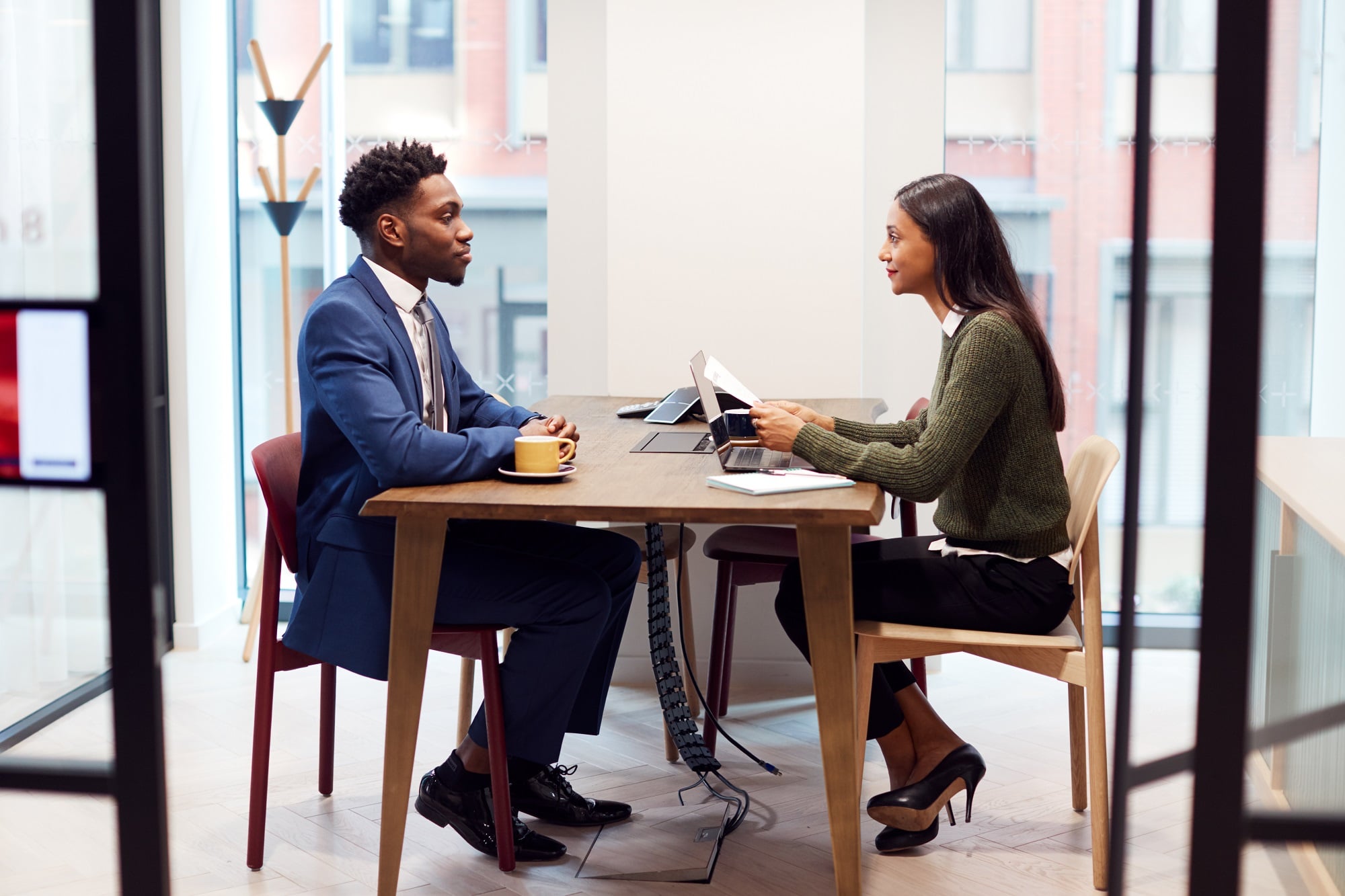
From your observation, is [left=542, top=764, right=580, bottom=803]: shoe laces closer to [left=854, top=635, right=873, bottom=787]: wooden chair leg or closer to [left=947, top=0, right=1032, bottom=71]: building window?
[left=854, top=635, right=873, bottom=787]: wooden chair leg

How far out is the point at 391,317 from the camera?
235 cm

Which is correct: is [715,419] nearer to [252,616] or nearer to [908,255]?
[908,255]

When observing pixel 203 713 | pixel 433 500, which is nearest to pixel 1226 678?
pixel 433 500

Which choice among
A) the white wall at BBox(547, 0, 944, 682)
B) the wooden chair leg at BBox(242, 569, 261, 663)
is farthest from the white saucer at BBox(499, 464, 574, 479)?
the wooden chair leg at BBox(242, 569, 261, 663)

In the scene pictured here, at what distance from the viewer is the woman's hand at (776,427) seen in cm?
230

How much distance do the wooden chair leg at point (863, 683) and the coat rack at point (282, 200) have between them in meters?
2.05

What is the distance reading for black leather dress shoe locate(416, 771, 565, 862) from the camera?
238cm

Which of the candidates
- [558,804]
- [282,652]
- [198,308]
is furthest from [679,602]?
[198,308]

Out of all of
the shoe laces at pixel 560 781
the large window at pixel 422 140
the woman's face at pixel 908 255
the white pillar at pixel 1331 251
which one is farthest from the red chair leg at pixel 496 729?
the large window at pixel 422 140

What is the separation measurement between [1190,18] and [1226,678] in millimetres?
784

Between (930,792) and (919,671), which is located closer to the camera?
(930,792)

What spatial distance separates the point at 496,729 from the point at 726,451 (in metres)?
0.64

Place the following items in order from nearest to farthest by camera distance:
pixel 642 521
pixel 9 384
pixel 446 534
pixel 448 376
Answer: pixel 9 384 < pixel 642 521 < pixel 446 534 < pixel 448 376

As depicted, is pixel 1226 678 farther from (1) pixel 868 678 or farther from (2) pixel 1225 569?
(1) pixel 868 678
